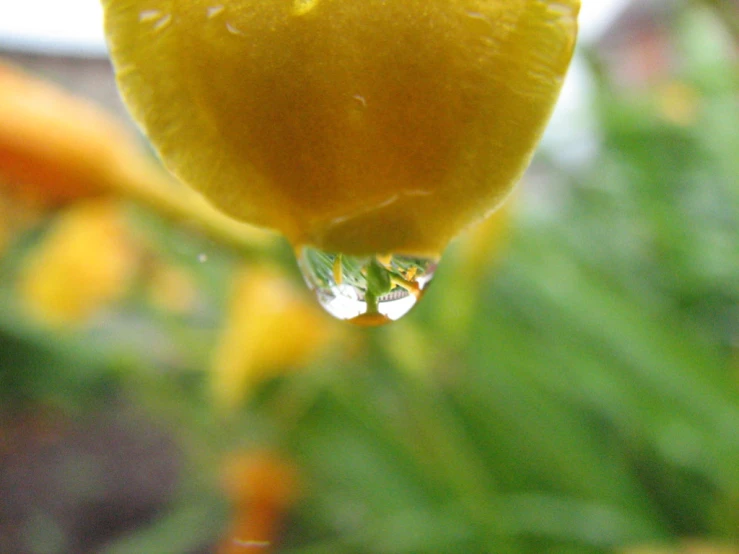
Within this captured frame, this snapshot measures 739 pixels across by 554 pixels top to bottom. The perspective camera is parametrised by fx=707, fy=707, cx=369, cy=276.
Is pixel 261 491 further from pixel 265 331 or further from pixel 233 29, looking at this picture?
pixel 233 29

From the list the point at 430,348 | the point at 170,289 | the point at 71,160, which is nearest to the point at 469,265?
the point at 430,348

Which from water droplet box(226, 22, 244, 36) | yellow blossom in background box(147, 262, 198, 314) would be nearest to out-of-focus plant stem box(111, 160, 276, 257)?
water droplet box(226, 22, 244, 36)

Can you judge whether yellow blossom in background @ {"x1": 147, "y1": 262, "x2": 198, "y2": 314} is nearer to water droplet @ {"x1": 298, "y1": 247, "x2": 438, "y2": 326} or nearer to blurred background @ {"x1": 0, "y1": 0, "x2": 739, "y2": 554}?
blurred background @ {"x1": 0, "y1": 0, "x2": 739, "y2": 554}

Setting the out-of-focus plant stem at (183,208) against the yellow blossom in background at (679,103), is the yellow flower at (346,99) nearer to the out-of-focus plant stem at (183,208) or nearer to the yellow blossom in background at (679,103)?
the out-of-focus plant stem at (183,208)

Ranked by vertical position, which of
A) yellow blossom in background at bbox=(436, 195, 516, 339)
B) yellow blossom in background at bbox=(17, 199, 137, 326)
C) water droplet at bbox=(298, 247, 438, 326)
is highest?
water droplet at bbox=(298, 247, 438, 326)

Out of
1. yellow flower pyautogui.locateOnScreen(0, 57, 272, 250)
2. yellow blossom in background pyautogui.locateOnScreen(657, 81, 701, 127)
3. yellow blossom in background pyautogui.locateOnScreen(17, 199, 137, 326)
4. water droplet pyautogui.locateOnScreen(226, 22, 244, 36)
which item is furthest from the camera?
yellow blossom in background pyautogui.locateOnScreen(657, 81, 701, 127)

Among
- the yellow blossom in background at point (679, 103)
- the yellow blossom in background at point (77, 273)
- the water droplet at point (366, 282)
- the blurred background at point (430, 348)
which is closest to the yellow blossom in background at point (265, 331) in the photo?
the blurred background at point (430, 348)
